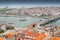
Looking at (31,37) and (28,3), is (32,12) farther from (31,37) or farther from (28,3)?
(31,37)

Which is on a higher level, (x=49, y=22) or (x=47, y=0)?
(x=47, y=0)

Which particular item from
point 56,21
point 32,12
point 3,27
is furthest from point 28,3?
point 3,27

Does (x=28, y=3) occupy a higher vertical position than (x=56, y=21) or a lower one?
higher

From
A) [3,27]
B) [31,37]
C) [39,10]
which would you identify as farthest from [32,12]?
[31,37]

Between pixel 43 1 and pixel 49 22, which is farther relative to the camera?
pixel 43 1

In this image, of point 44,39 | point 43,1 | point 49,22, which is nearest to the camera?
point 44,39

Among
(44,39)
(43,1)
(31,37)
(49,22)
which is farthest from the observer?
(43,1)

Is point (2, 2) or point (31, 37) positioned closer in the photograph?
point (31, 37)

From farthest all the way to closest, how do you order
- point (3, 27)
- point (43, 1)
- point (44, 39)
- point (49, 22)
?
point (43, 1) → point (49, 22) → point (3, 27) → point (44, 39)

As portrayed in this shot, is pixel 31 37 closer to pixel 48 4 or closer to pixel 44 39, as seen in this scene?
pixel 44 39
